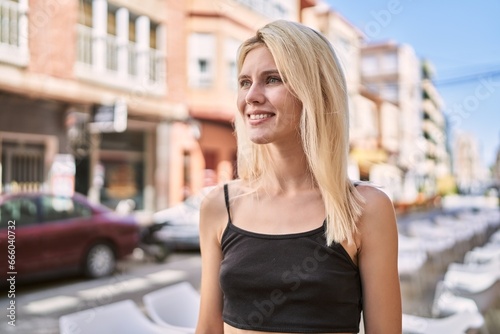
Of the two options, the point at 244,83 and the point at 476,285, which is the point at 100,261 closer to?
the point at 476,285

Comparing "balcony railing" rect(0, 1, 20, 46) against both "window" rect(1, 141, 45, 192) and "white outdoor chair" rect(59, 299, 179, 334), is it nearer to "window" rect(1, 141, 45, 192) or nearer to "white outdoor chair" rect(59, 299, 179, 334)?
"window" rect(1, 141, 45, 192)

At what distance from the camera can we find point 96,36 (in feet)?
24.5

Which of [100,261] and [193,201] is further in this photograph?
[193,201]

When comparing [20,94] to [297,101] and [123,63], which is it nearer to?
[123,63]

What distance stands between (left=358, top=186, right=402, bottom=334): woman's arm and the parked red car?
11.8ft

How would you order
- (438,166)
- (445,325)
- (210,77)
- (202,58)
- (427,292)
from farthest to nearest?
(438,166) → (210,77) → (202,58) → (427,292) → (445,325)

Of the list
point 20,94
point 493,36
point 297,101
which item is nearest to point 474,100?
point 493,36

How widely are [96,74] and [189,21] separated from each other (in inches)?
106

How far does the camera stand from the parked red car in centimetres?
498

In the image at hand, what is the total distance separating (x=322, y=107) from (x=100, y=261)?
5768mm

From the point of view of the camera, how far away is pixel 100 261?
6.27m

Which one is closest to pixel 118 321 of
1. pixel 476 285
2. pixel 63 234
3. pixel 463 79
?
pixel 476 285

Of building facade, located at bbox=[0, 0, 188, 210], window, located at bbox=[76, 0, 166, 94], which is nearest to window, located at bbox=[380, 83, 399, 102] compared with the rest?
building facade, located at bbox=[0, 0, 188, 210]

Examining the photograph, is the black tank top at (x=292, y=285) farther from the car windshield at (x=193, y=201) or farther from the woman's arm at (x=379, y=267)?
the car windshield at (x=193, y=201)
